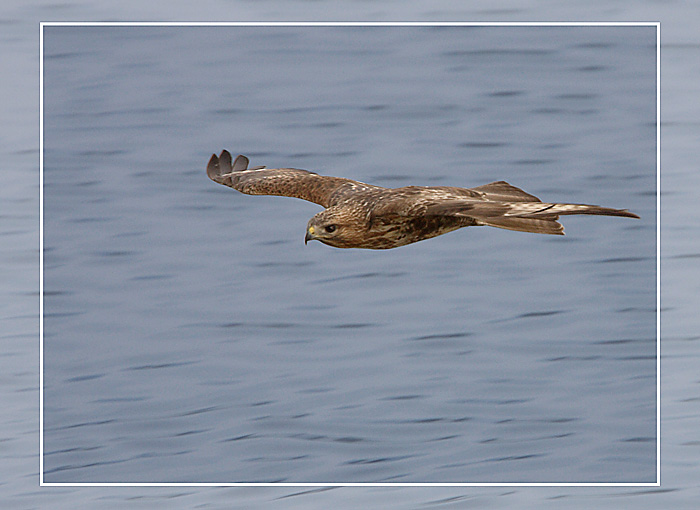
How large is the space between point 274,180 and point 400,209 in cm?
155

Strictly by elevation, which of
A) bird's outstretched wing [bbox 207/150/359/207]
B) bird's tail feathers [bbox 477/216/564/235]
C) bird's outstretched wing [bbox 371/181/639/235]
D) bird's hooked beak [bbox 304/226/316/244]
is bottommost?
bird's hooked beak [bbox 304/226/316/244]

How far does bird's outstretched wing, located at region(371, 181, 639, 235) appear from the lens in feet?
21.4

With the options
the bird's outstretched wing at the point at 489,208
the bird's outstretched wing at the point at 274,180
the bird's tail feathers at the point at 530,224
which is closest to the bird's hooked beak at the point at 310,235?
the bird's outstretched wing at the point at 489,208

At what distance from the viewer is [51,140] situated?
805 cm

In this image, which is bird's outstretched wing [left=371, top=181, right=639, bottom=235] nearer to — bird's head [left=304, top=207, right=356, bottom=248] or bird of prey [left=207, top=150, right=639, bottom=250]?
bird of prey [left=207, top=150, right=639, bottom=250]

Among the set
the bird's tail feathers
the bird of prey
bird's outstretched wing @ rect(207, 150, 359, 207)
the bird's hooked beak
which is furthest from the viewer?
bird's outstretched wing @ rect(207, 150, 359, 207)

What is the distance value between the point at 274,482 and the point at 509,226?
2.31 m

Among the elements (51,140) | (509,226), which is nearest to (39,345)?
(51,140)

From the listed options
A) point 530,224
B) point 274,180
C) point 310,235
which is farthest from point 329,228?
point 530,224

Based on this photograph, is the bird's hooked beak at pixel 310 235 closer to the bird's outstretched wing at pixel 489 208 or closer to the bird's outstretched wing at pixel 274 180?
the bird's outstretched wing at pixel 489 208

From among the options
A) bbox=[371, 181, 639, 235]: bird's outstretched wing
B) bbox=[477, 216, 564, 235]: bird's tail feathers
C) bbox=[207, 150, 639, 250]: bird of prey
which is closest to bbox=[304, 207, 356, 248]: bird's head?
bbox=[207, 150, 639, 250]: bird of prey

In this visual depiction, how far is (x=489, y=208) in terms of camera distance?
692cm

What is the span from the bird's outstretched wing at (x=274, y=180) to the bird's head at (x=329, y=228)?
0.54 m

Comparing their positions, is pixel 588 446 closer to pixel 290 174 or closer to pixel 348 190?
pixel 348 190
